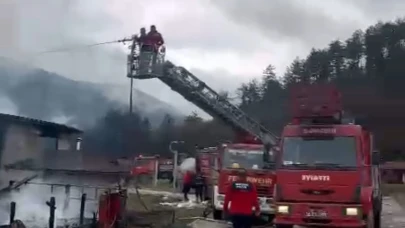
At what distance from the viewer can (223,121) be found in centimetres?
2780

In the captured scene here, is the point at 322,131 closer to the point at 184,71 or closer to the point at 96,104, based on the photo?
the point at 184,71

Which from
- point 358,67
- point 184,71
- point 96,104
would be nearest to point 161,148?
point 96,104

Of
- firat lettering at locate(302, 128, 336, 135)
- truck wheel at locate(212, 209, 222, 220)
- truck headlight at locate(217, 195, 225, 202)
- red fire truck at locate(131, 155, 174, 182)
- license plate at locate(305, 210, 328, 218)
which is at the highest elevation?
red fire truck at locate(131, 155, 174, 182)

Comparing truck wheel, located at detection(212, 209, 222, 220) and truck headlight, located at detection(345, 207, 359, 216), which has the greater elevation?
truck headlight, located at detection(345, 207, 359, 216)

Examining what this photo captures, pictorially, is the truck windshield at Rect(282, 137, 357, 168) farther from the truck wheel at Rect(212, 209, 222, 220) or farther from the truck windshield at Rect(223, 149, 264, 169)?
the truck wheel at Rect(212, 209, 222, 220)

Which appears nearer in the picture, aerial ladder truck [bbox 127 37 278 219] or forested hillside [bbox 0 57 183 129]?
aerial ladder truck [bbox 127 37 278 219]

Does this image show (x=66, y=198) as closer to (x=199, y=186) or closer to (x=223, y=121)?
(x=199, y=186)

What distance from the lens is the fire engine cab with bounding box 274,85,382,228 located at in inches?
527

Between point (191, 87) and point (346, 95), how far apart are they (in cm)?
999

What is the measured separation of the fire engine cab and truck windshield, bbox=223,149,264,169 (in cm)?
368

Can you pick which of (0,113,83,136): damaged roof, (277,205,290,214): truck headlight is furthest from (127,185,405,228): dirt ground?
(0,113,83,136): damaged roof

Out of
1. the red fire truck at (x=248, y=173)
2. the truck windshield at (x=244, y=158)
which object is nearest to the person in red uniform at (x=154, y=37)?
the red fire truck at (x=248, y=173)

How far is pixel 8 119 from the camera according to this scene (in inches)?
807

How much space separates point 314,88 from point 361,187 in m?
2.59
